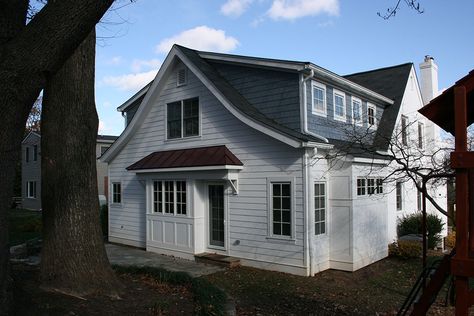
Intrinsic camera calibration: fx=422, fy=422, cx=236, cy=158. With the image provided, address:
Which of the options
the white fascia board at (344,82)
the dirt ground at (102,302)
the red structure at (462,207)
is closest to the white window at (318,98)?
the white fascia board at (344,82)

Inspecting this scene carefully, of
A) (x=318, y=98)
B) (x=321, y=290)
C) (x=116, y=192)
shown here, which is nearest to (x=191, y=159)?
(x=318, y=98)

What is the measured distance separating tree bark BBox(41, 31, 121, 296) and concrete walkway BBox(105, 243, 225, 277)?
4450 millimetres

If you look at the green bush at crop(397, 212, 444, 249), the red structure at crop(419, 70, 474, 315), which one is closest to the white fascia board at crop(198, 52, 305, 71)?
the red structure at crop(419, 70, 474, 315)

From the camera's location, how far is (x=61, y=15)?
13.6ft

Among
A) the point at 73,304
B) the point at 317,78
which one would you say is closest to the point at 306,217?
the point at 317,78

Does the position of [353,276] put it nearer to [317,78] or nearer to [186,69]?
[317,78]

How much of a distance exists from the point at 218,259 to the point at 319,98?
5622 millimetres

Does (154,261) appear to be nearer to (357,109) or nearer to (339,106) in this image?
(339,106)

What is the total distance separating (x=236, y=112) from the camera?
472 inches

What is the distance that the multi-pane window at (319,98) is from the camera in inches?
490

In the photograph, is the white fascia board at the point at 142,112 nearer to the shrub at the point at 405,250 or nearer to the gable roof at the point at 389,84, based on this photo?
the gable roof at the point at 389,84

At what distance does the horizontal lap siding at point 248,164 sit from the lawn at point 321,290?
2.32 feet

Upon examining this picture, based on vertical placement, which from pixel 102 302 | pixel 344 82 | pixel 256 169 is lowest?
pixel 102 302

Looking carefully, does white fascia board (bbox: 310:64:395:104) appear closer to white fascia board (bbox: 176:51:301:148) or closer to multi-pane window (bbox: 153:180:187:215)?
white fascia board (bbox: 176:51:301:148)
